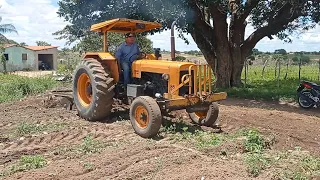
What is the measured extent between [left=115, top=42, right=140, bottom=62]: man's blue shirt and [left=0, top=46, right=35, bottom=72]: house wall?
38660 mm

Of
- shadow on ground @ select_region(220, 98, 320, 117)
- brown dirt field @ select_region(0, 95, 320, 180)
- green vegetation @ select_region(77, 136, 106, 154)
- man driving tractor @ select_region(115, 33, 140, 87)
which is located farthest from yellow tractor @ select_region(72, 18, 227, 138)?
shadow on ground @ select_region(220, 98, 320, 117)

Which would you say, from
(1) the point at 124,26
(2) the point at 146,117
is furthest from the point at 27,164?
(1) the point at 124,26

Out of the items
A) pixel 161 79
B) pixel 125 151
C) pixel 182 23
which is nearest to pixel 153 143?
pixel 125 151

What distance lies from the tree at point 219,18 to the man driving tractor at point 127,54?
4.46m

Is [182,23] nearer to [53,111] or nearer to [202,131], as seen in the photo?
[53,111]

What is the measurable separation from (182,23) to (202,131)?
7.25 meters

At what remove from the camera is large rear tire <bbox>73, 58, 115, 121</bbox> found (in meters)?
8.64

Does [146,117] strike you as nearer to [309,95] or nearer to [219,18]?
[309,95]

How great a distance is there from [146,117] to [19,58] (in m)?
40.9

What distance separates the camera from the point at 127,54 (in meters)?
8.87

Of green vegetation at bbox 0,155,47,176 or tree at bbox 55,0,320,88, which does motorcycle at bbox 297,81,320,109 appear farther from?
green vegetation at bbox 0,155,47,176

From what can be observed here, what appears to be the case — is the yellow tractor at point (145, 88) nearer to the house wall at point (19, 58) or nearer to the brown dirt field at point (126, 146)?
the brown dirt field at point (126, 146)

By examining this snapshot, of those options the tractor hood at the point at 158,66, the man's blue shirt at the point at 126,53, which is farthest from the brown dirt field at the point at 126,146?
the man's blue shirt at the point at 126,53

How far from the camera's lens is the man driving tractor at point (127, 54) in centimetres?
877
